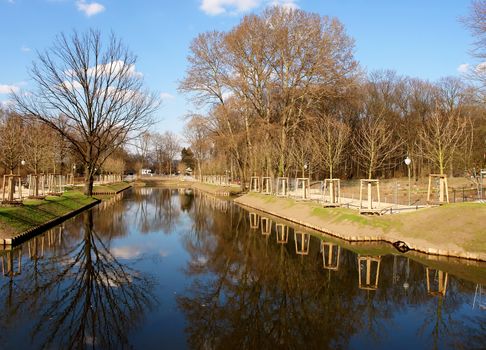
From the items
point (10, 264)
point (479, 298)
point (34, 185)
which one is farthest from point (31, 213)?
point (479, 298)

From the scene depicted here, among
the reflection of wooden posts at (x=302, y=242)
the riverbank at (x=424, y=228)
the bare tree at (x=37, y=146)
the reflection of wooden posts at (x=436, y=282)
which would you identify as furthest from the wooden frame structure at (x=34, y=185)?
the reflection of wooden posts at (x=436, y=282)

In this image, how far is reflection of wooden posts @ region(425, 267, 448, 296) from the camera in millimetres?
11201

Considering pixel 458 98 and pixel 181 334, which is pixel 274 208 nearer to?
pixel 181 334

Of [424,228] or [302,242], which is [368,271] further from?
[302,242]

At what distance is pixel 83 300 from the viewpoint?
1021cm

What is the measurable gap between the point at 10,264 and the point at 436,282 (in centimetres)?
1345

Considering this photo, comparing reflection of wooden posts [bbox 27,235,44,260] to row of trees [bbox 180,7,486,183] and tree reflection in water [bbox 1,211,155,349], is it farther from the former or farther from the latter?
row of trees [bbox 180,7,486,183]

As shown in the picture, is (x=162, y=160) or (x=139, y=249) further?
(x=162, y=160)

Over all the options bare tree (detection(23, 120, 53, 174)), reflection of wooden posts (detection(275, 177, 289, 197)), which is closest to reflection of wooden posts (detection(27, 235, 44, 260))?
bare tree (detection(23, 120, 53, 174))

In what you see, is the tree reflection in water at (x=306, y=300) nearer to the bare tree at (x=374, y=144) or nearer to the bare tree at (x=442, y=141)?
the bare tree at (x=374, y=144)

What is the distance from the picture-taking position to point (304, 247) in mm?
17516

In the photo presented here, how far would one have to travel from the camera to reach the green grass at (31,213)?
1749 cm

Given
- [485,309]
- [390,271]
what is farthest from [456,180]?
[485,309]

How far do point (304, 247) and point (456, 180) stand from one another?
2960 centimetres
